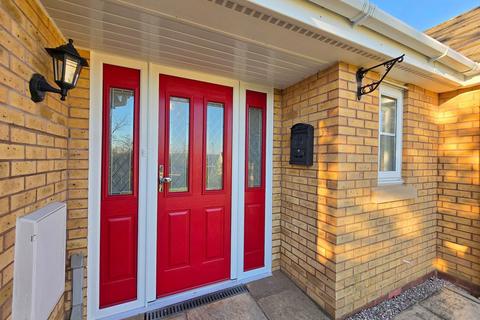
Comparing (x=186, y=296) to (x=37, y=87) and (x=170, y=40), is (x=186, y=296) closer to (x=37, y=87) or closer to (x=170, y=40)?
(x=37, y=87)

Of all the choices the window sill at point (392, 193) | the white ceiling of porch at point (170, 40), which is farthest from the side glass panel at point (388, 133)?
the white ceiling of porch at point (170, 40)

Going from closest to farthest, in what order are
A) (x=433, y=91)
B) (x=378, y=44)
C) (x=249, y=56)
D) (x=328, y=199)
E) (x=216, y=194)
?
(x=378, y=44) < (x=249, y=56) < (x=328, y=199) < (x=216, y=194) < (x=433, y=91)

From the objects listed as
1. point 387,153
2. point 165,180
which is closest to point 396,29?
point 387,153

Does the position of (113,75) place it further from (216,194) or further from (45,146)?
(216,194)

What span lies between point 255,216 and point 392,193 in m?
1.58

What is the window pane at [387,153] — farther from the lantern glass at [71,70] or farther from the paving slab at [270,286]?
the lantern glass at [71,70]

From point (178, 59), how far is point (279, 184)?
74.6 inches

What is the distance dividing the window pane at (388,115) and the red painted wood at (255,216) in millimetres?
1399

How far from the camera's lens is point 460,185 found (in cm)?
272

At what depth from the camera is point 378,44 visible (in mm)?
1850

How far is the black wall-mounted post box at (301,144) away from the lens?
7.78ft

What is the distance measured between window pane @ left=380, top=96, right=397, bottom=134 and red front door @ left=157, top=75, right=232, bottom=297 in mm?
1816

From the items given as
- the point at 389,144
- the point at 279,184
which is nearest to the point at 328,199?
the point at 279,184

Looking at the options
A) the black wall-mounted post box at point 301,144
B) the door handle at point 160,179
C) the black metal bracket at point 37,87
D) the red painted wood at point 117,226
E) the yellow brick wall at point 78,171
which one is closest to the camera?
the black metal bracket at point 37,87
